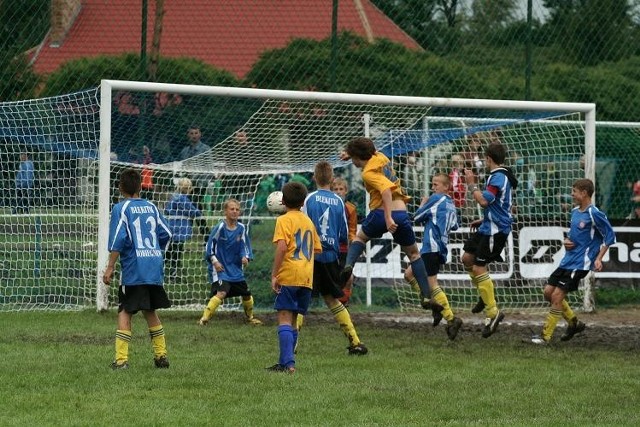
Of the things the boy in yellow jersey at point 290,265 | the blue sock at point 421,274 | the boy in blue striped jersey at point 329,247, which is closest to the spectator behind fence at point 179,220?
the blue sock at point 421,274

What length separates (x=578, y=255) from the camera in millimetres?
11695

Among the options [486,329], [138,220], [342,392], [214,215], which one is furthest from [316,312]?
[342,392]

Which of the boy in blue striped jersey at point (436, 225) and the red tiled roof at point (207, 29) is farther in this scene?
the red tiled roof at point (207, 29)

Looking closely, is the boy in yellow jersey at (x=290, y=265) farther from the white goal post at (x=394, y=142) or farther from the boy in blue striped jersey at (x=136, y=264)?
the white goal post at (x=394, y=142)

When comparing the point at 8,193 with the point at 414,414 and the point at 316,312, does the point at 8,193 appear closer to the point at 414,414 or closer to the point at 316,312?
the point at 316,312

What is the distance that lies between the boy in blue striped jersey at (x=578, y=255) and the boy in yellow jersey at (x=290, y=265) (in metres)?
3.29

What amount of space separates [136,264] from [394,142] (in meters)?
6.90

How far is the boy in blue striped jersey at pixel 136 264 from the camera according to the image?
9.30 meters

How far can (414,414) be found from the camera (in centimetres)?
748

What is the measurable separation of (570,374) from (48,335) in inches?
198

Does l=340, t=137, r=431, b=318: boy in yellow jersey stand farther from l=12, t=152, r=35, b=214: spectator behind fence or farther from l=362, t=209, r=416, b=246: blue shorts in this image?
l=12, t=152, r=35, b=214: spectator behind fence

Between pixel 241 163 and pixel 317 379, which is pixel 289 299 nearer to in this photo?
pixel 317 379

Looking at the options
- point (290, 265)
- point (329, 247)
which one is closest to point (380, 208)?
point (329, 247)

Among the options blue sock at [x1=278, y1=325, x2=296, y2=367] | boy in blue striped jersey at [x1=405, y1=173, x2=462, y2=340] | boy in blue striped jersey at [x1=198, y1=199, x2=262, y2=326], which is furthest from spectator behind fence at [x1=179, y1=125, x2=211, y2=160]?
blue sock at [x1=278, y1=325, x2=296, y2=367]
